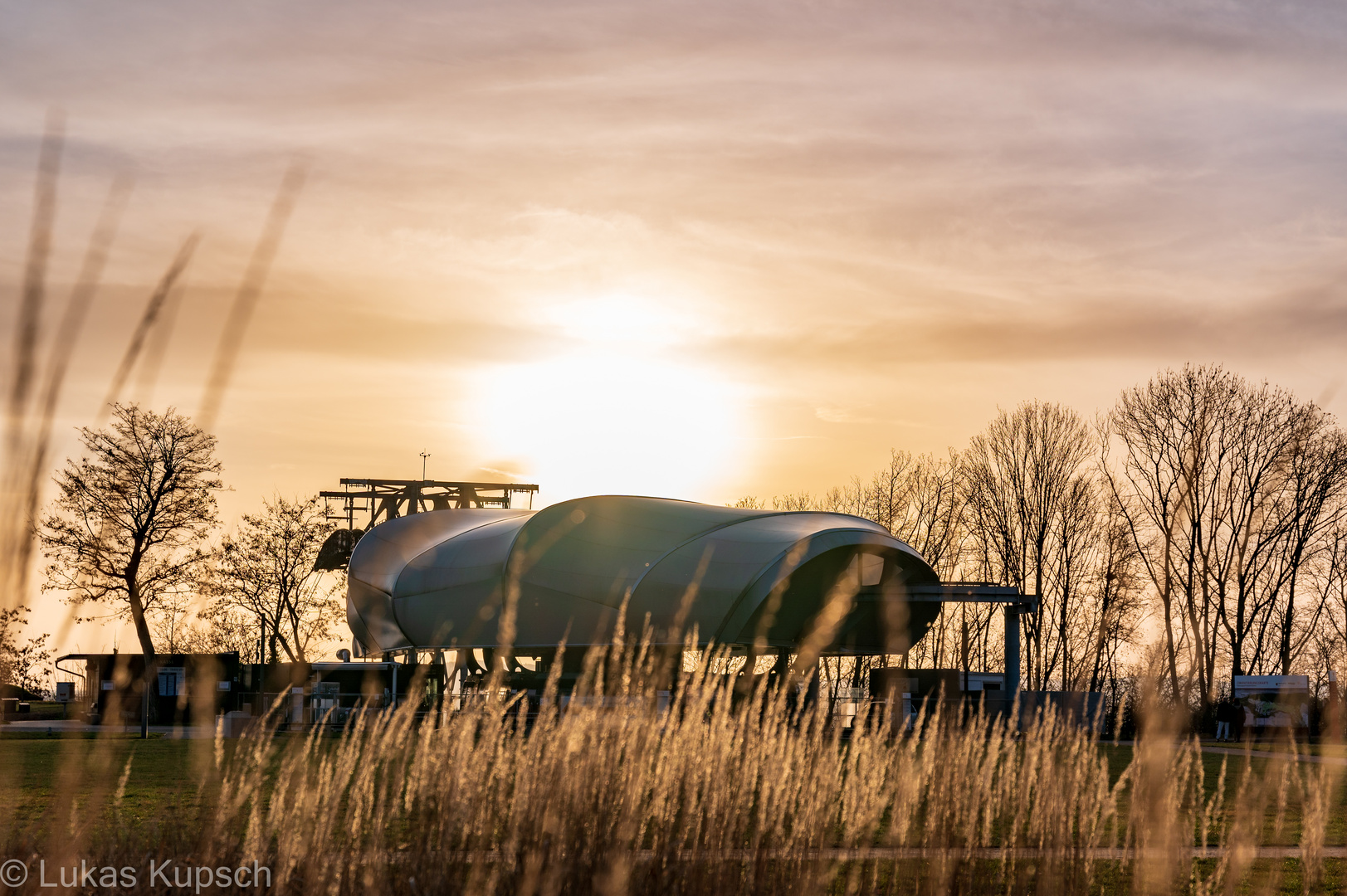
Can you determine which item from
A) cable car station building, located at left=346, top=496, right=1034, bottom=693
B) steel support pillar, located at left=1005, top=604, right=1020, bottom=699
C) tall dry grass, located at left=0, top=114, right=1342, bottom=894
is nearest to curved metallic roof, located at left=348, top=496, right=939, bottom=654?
cable car station building, located at left=346, top=496, right=1034, bottom=693

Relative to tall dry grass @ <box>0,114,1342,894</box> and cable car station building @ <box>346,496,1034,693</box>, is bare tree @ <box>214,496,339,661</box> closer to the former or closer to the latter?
cable car station building @ <box>346,496,1034,693</box>

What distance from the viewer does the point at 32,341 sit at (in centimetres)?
262

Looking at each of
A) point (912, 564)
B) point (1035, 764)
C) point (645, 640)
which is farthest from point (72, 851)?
point (912, 564)

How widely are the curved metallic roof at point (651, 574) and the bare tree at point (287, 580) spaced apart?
332 inches

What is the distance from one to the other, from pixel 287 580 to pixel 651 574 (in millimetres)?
23975

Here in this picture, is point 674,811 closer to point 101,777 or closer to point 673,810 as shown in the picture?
point 673,810

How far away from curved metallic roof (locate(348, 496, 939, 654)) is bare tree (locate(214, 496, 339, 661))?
843 centimetres

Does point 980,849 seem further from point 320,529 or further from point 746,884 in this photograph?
point 320,529

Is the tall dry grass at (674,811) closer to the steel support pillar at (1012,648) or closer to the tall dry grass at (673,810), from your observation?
the tall dry grass at (673,810)

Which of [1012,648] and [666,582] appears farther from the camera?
[666,582]

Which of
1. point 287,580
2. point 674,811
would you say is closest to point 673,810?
point 674,811

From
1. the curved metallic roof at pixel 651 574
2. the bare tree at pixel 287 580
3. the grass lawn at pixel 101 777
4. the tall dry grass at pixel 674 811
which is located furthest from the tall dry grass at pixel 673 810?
the bare tree at pixel 287 580

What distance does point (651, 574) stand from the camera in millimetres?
40094

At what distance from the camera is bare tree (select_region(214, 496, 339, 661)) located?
5628 cm
